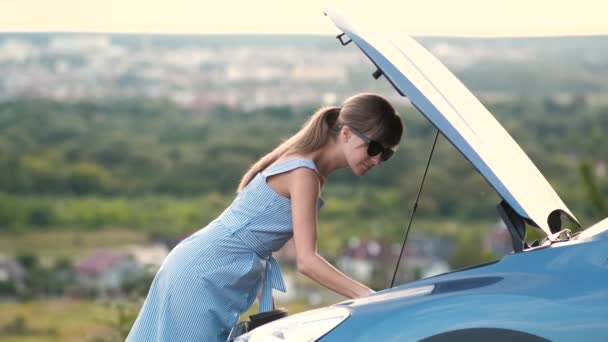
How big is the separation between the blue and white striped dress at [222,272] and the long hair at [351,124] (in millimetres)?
70

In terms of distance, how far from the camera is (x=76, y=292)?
18.1 meters

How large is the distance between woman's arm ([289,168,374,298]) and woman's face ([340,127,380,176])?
4.7 inches

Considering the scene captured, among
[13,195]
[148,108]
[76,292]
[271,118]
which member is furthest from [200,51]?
[76,292]

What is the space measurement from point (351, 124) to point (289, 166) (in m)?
0.22

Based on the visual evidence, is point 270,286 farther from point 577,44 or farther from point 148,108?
point 148,108

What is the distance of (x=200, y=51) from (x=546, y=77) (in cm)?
906

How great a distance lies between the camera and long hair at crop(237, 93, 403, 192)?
3.04 metres

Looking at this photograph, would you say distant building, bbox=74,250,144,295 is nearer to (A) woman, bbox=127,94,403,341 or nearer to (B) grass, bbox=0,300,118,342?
(B) grass, bbox=0,300,118,342


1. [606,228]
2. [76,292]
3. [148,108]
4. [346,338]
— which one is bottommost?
[76,292]

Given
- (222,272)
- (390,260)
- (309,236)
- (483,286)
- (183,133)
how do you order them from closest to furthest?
1. (483,286)
2. (309,236)
3. (222,272)
4. (390,260)
5. (183,133)

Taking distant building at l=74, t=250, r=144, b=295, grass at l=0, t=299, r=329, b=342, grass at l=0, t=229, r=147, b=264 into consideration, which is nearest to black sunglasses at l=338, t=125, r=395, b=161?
distant building at l=74, t=250, r=144, b=295

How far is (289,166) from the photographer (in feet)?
10.2

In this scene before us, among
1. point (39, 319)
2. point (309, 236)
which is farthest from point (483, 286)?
point (39, 319)

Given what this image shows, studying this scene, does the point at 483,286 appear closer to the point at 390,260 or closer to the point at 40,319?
the point at 390,260
